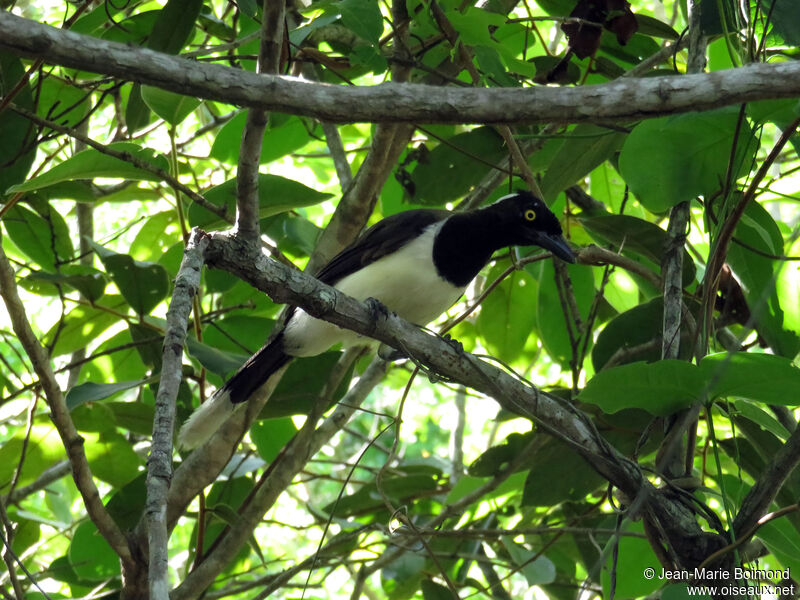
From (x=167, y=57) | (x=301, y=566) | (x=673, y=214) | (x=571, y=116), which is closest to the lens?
(x=167, y=57)

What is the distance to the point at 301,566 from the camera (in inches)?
133

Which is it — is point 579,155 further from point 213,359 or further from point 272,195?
point 213,359

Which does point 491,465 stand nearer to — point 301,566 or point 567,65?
point 301,566

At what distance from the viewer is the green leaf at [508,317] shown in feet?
13.7

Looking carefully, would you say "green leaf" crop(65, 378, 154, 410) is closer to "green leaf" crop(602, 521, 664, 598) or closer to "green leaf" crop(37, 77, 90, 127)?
"green leaf" crop(37, 77, 90, 127)

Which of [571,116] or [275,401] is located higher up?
[275,401]

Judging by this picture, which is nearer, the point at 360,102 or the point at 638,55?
the point at 360,102

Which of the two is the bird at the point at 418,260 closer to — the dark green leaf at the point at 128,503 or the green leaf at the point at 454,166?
the green leaf at the point at 454,166

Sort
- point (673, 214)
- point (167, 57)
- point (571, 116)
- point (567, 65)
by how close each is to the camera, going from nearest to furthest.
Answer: point (167, 57) < point (571, 116) < point (673, 214) < point (567, 65)

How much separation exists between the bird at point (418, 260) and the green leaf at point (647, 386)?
1185 millimetres

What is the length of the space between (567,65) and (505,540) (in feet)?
6.51

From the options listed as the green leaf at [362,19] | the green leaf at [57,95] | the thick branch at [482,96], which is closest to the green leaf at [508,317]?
the green leaf at [362,19]

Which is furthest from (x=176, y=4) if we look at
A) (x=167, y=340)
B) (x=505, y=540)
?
(x=505, y=540)

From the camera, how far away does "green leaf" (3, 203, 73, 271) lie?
12.0 ft
